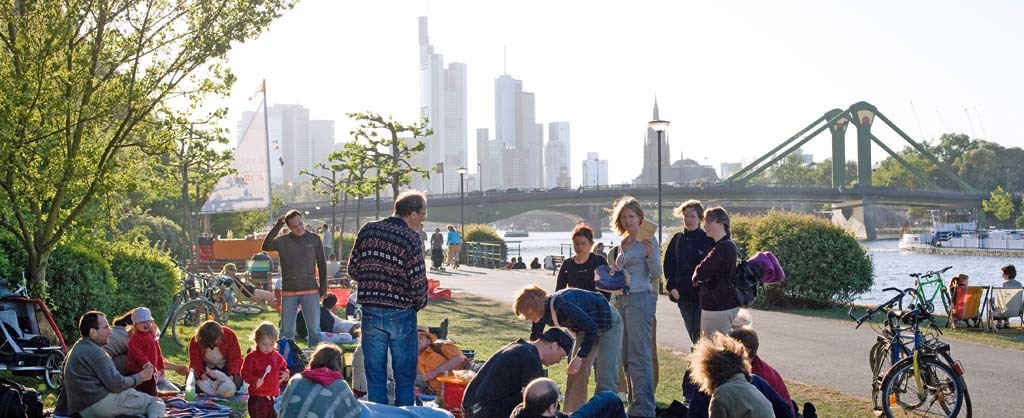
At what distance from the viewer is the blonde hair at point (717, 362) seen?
4641 millimetres

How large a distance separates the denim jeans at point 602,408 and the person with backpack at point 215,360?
12.6 ft

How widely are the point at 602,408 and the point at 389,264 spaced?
1893mm

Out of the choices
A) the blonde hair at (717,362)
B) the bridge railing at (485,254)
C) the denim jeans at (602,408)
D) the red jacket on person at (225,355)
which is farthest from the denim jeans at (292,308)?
the bridge railing at (485,254)

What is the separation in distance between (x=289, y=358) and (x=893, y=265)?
152 ft

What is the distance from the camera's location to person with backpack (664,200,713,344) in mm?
7742

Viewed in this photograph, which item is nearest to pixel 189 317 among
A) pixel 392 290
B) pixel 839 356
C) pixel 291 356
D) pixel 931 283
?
pixel 291 356

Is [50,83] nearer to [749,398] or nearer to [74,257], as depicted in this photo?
[74,257]

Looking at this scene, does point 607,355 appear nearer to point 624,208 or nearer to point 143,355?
point 624,208

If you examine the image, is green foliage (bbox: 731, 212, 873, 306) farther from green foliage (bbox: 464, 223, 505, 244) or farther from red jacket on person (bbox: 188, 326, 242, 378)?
green foliage (bbox: 464, 223, 505, 244)

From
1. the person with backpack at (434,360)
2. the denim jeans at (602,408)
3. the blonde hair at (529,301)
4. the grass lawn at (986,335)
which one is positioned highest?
the blonde hair at (529,301)

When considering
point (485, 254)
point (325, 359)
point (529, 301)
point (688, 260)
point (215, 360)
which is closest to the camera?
point (325, 359)

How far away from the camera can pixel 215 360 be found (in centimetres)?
833

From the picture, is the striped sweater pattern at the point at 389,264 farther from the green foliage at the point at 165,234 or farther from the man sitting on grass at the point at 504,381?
the green foliage at the point at 165,234

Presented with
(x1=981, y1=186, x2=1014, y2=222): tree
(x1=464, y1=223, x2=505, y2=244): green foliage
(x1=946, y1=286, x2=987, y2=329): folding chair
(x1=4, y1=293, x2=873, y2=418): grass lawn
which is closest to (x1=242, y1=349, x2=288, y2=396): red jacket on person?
(x1=4, y1=293, x2=873, y2=418): grass lawn
